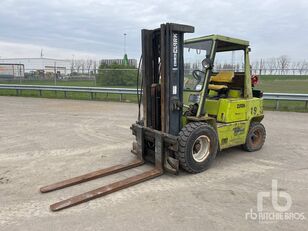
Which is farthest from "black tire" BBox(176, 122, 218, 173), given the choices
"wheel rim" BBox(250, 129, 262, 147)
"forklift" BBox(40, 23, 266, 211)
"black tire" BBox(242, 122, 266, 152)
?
"wheel rim" BBox(250, 129, 262, 147)

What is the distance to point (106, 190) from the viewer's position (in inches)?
172

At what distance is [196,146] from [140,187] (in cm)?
134

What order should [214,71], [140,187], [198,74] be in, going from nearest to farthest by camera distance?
[140,187]
[198,74]
[214,71]

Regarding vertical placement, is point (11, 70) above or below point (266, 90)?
above

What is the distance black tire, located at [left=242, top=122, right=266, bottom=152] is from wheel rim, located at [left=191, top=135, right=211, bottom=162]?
156 cm

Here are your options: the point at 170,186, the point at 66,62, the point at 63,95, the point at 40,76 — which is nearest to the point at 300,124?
the point at 170,186

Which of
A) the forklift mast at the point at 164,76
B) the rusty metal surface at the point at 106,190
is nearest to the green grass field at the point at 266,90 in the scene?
the forklift mast at the point at 164,76

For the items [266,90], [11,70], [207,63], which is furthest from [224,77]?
[11,70]

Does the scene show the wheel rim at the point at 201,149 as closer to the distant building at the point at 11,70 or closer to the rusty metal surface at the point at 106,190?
the rusty metal surface at the point at 106,190

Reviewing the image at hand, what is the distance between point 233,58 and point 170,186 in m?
3.55

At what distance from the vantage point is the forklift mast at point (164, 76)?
16.3 ft

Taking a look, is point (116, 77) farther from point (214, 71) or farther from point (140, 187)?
point (140, 187)

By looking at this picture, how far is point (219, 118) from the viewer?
5875 millimetres

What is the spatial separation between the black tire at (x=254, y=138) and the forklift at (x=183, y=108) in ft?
0.10
